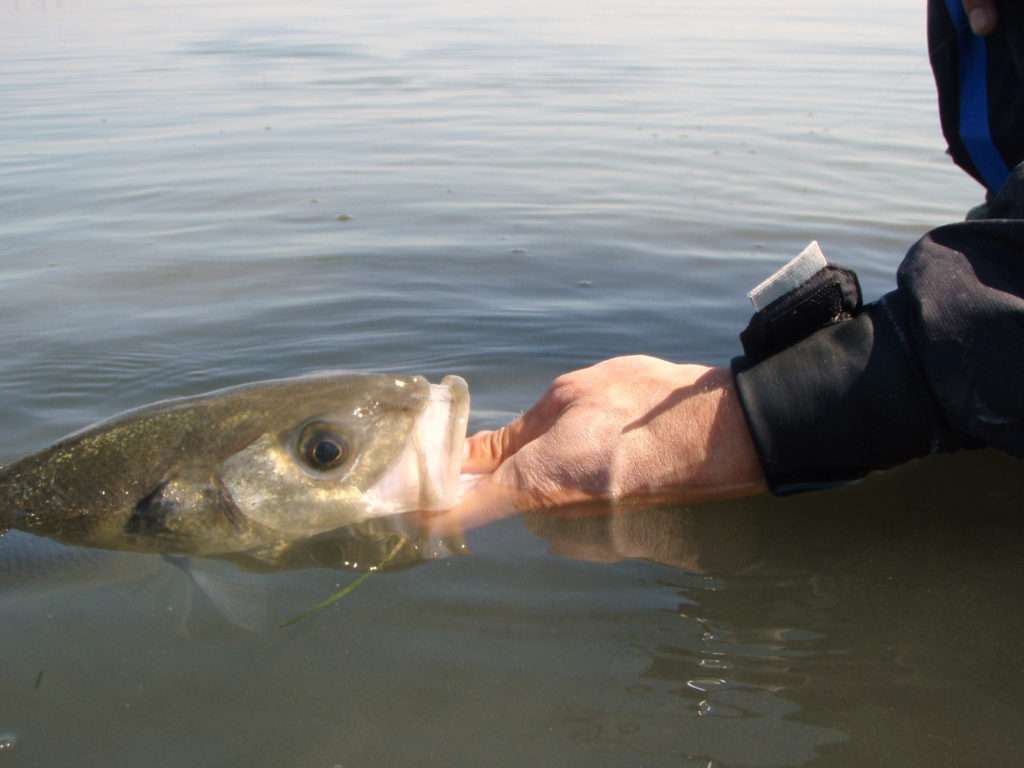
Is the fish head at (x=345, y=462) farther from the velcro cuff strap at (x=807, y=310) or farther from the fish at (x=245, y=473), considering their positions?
the velcro cuff strap at (x=807, y=310)

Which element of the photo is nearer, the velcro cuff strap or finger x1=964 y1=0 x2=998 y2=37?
the velcro cuff strap

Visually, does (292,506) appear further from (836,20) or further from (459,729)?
(836,20)

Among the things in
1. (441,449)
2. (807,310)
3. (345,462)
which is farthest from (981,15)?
(345,462)

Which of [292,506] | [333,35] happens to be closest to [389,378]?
[292,506]

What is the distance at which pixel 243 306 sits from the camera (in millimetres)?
4891

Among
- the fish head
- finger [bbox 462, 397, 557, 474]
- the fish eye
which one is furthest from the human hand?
the fish eye

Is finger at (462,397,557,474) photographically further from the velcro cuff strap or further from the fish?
the velcro cuff strap

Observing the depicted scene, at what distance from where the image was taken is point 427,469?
2605 millimetres

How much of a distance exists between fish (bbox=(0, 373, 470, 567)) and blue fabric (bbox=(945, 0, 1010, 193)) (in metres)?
1.52

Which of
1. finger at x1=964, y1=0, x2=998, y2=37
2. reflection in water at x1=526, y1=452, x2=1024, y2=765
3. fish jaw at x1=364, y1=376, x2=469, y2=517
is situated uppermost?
finger at x1=964, y1=0, x2=998, y2=37

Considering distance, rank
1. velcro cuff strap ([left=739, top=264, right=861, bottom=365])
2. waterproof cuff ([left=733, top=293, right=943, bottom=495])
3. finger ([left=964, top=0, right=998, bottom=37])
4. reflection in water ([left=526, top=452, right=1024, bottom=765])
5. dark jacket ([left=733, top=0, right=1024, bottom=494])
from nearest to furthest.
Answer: reflection in water ([left=526, top=452, right=1024, bottom=765])
dark jacket ([left=733, top=0, right=1024, bottom=494])
waterproof cuff ([left=733, top=293, right=943, bottom=495])
velcro cuff strap ([left=739, top=264, right=861, bottom=365])
finger ([left=964, top=0, right=998, bottom=37])

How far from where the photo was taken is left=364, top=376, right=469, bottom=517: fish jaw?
2590 millimetres

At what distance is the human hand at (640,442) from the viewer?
2.34m

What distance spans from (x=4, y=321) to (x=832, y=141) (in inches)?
287
